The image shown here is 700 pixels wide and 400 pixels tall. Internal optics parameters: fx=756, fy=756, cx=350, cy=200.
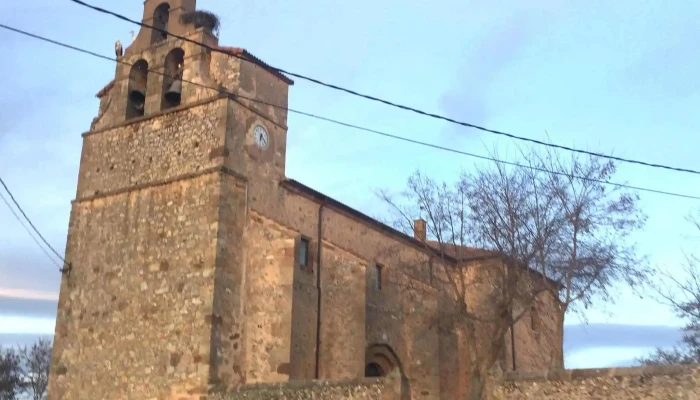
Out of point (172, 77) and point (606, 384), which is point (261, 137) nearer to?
point (172, 77)

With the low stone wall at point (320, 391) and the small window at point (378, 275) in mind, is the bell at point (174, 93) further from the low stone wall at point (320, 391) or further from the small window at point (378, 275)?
the low stone wall at point (320, 391)

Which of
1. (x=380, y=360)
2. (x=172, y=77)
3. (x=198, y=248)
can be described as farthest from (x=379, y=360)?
(x=172, y=77)

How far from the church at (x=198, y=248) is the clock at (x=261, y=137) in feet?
0.13

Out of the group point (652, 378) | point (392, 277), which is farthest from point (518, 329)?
point (652, 378)

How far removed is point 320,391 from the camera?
15.6 metres

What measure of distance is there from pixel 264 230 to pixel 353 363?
467cm

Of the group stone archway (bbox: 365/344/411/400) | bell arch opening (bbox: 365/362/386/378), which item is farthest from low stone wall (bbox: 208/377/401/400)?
bell arch opening (bbox: 365/362/386/378)

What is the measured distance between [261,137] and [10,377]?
96.1 ft

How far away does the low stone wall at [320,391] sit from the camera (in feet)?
48.0

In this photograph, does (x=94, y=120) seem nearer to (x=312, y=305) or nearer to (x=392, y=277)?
(x=312, y=305)

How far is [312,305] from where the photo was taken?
20891 mm

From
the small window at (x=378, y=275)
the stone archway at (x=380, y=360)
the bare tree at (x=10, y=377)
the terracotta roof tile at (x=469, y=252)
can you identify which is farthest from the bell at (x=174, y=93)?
the bare tree at (x=10, y=377)

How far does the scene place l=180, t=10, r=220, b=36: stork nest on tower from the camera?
21.5 metres

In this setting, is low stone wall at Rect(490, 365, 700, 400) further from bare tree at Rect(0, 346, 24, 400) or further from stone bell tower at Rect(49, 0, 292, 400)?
bare tree at Rect(0, 346, 24, 400)
